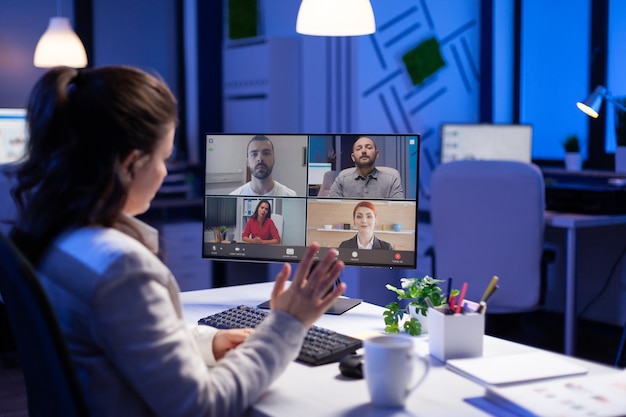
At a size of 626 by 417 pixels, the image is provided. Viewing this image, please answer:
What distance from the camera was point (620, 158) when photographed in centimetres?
421

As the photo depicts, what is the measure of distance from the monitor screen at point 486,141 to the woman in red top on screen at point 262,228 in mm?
2834

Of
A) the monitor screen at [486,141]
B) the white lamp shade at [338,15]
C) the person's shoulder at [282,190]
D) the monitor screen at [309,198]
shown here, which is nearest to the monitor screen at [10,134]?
the monitor screen at [486,141]

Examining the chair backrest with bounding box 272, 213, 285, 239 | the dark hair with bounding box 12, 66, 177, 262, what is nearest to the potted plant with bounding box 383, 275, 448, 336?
the chair backrest with bounding box 272, 213, 285, 239

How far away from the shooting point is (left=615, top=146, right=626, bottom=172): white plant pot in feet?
13.8

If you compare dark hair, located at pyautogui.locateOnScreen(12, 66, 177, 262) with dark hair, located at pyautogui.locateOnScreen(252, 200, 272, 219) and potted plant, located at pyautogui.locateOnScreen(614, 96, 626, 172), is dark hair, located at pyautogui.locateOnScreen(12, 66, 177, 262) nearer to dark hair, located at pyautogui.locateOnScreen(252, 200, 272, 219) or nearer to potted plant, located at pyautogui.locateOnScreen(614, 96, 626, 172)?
dark hair, located at pyautogui.locateOnScreen(252, 200, 272, 219)

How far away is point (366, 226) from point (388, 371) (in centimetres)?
77

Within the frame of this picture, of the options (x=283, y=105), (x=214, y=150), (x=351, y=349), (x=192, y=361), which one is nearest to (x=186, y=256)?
(x=283, y=105)

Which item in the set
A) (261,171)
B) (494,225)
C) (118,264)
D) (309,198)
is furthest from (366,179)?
(494,225)

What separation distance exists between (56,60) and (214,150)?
2835 mm

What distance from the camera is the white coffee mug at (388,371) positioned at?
1.25 metres

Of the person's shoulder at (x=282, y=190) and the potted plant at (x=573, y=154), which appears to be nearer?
the person's shoulder at (x=282, y=190)

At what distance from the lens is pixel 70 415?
114 cm

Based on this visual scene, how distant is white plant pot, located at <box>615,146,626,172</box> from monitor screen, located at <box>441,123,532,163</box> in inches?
19.2

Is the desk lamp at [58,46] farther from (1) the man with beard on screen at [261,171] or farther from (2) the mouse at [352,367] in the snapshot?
(2) the mouse at [352,367]
